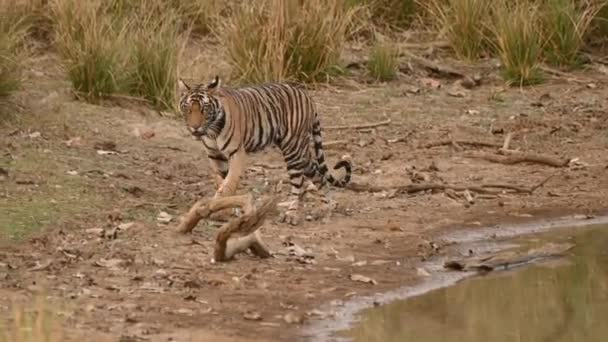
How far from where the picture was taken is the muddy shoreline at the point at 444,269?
28.2 ft

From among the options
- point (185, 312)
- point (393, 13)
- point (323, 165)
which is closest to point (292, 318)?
point (185, 312)

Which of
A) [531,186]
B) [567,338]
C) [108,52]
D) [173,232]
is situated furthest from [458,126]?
[567,338]

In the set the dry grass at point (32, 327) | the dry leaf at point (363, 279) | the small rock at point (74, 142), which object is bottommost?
the small rock at point (74, 142)

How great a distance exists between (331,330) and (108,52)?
5.40 metres

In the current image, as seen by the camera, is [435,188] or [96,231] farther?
[435,188]

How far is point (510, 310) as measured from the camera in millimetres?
9383

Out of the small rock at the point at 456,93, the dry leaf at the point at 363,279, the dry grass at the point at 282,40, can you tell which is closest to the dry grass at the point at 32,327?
the dry leaf at the point at 363,279

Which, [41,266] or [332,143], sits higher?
[41,266]

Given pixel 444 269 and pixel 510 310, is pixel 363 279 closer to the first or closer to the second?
pixel 444 269

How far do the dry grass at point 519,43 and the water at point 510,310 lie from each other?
501 cm

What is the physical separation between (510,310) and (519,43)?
20.9 feet

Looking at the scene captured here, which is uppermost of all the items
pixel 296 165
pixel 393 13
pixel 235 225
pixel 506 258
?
pixel 235 225

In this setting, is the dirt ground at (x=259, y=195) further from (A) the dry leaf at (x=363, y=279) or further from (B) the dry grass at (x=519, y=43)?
(B) the dry grass at (x=519, y=43)

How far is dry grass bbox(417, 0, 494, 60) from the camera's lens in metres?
16.0
